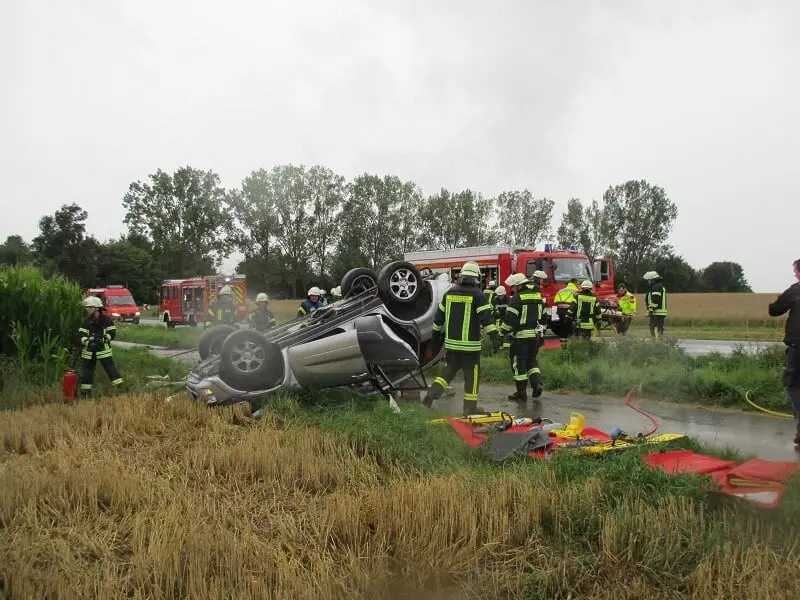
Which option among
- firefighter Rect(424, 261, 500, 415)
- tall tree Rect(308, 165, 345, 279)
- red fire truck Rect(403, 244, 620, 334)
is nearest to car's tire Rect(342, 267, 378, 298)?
firefighter Rect(424, 261, 500, 415)

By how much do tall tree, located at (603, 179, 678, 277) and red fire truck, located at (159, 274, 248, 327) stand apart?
155 feet

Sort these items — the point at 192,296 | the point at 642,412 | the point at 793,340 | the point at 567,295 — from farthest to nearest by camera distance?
the point at 192,296 → the point at 567,295 → the point at 642,412 → the point at 793,340

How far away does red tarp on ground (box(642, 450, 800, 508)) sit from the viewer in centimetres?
329

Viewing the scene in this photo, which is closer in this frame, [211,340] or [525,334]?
[211,340]

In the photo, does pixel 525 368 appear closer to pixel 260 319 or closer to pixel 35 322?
pixel 260 319

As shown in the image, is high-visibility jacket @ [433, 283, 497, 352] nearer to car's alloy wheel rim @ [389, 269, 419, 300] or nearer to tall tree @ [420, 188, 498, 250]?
car's alloy wheel rim @ [389, 269, 419, 300]

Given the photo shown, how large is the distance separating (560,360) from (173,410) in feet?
20.1

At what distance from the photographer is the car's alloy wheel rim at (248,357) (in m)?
6.28

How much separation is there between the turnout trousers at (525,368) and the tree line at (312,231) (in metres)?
36.2

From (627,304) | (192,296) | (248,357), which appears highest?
(192,296)

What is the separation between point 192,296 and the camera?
29.8m

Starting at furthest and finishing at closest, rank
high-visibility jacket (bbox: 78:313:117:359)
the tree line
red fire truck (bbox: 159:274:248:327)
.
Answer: the tree line < red fire truck (bbox: 159:274:248:327) < high-visibility jacket (bbox: 78:313:117:359)

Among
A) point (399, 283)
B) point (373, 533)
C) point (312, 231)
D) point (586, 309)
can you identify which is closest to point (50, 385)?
point (399, 283)

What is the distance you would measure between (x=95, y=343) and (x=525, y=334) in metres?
5.77
